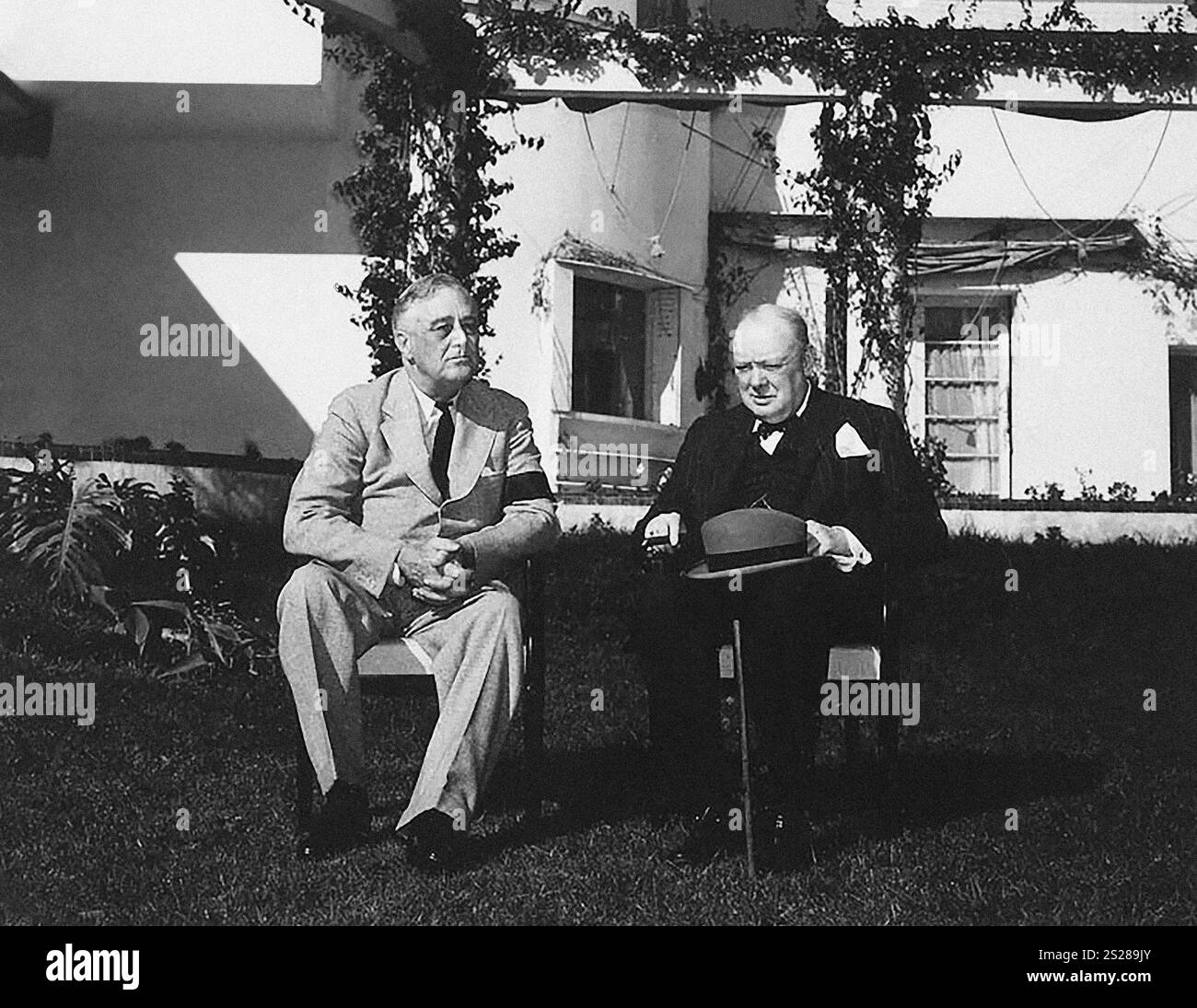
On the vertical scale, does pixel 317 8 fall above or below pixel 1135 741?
above

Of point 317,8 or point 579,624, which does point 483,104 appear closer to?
point 317,8

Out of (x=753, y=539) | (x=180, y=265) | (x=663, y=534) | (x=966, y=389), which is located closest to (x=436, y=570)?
(x=663, y=534)

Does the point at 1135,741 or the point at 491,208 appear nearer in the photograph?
the point at 1135,741

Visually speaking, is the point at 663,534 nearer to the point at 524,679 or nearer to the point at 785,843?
the point at 524,679

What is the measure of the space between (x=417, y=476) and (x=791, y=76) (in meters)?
4.76

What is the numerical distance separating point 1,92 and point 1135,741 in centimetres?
495

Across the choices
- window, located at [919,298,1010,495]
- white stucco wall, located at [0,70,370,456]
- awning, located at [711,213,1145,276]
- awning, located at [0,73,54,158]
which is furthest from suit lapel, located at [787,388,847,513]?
awning, located at [711,213,1145,276]

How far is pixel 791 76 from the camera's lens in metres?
6.97

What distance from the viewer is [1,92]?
574cm

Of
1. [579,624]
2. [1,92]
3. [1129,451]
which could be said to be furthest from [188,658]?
[1129,451]

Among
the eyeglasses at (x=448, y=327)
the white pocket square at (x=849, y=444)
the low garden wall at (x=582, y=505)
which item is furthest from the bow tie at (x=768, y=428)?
the low garden wall at (x=582, y=505)

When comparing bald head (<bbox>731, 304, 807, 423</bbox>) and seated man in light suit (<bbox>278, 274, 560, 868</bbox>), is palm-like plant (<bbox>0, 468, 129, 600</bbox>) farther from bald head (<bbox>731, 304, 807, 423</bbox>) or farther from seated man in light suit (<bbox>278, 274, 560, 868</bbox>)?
bald head (<bbox>731, 304, 807, 423</bbox>)

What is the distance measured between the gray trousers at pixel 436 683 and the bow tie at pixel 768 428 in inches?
25.9
